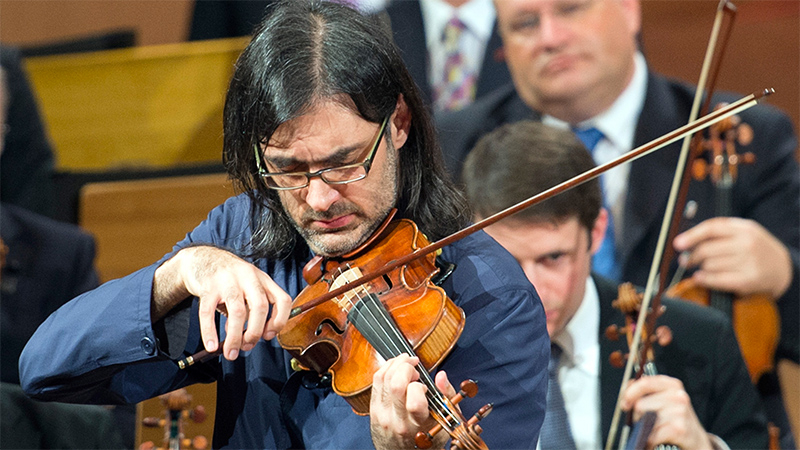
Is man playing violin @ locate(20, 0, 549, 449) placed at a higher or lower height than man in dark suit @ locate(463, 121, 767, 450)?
higher

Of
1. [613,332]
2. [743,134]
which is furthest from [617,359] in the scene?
[743,134]

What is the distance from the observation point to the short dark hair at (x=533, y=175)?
1735 millimetres

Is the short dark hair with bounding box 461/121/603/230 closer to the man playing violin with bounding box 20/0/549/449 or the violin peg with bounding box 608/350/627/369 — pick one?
the violin peg with bounding box 608/350/627/369

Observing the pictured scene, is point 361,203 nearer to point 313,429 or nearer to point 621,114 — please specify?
point 313,429

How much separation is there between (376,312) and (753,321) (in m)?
1.18

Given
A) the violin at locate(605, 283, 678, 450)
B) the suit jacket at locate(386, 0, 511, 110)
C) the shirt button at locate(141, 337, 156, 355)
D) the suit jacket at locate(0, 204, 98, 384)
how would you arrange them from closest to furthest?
the shirt button at locate(141, 337, 156, 355)
the violin at locate(605, 283, 678, 450)
the suit jacket at locate(0, 204, 98, 384)
the suit jacket at locate(386, 0, 511, 110)

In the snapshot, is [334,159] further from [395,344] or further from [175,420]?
[175,420]

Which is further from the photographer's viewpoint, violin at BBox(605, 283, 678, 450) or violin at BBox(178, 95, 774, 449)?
violin at BBox(605, 283, 678, 450)

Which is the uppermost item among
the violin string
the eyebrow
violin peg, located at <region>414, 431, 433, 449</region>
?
the eyebrow

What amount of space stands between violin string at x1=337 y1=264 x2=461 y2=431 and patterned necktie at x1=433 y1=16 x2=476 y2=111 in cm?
124

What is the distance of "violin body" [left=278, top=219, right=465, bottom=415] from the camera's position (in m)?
1.09

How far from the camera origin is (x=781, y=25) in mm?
2799

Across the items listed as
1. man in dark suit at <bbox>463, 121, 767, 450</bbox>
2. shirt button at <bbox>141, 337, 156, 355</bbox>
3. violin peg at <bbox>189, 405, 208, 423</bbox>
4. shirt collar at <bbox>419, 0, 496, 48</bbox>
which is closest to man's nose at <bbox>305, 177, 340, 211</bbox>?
shirt button at <bbox>141, 337, 156, 355</bbox>

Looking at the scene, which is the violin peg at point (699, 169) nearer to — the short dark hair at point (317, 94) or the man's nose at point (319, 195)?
the short dark hair at point (317, 94)
